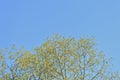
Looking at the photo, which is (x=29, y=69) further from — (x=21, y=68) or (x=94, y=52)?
(x=94, y=52)

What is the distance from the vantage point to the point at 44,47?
43.8 metres

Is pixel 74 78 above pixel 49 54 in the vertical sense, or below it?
below

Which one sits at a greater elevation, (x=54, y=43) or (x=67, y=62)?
(x=54, y=43)

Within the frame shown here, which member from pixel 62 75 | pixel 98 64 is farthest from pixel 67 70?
pixel 98 64

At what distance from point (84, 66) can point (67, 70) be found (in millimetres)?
2010

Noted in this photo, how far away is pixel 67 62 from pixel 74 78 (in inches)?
87.6

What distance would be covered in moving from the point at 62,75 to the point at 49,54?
3.38 m

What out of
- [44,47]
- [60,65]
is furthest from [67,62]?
[44,47]

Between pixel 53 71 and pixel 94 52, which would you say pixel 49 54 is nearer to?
pixel 53 71

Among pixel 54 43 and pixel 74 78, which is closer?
pixel 74 78

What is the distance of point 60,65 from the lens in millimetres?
42281

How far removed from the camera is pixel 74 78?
135 feet

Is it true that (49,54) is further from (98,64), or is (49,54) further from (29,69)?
(98,64)

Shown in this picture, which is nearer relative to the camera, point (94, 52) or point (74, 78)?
point (74, 78)
